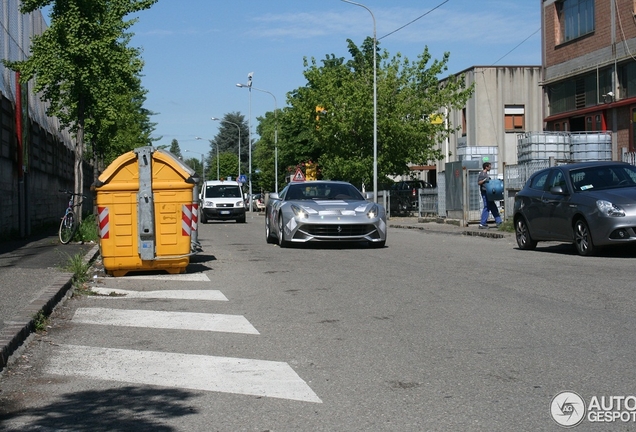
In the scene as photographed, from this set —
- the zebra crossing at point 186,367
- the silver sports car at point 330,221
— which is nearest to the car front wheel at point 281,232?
the silver sports car at point 330,221

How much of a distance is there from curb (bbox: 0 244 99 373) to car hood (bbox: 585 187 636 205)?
27.1 feet

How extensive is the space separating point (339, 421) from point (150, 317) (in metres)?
4.11

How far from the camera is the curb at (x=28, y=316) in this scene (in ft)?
21.2

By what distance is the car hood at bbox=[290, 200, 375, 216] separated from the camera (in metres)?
17.1

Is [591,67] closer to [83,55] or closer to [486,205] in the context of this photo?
[486,205]

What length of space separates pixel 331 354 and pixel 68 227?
14238 millimetres

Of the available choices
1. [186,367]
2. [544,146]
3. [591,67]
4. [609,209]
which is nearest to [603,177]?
[609,209]

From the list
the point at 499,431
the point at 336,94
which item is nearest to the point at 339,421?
the point at 499,431

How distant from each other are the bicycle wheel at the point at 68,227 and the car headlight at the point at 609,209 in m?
11.1

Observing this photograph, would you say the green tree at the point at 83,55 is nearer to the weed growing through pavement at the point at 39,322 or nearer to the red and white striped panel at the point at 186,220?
the red and white striped panel at the point at 186,220

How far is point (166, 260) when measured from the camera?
40.7 ft

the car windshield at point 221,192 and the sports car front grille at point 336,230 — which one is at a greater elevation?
the car windshield at point 221,192

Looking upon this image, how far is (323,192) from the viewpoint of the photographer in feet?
60.3

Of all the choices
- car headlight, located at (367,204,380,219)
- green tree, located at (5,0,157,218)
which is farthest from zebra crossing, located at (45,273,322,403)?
green tree, located at (5,0,157,218)
